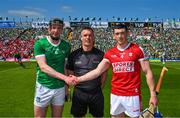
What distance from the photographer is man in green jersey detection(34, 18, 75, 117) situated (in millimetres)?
7578

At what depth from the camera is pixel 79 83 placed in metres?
7.88

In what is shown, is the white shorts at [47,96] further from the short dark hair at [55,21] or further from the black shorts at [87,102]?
the short dark hair at [55,21]

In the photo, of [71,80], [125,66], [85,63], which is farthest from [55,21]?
[125,66]

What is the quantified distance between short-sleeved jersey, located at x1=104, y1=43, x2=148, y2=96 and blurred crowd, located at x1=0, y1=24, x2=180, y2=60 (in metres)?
59.9

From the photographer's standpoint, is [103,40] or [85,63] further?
[103,40]

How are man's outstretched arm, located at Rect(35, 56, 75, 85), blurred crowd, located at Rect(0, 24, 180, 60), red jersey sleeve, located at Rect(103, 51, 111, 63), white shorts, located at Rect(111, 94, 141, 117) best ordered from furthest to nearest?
blurred crowd, located at Rect(0, 24, 180, 60) < man's outstretched arm, located at Rect(35, 56, 75, 85) < red jersey sleeve, located at Rect(103, 51, 111, 63) < white shorts, located at Rect(111, 94, 141, 117)

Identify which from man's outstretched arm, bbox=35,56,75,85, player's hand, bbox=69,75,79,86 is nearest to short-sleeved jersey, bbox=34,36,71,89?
man's outstretched arm, bbox=35,56,75,85

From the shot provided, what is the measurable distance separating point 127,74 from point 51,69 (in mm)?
1504

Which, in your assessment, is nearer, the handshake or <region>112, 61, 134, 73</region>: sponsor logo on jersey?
<region>112, 61, 134, 73</region>: sponsor logo on jersey

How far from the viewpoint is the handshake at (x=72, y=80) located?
7.53 m

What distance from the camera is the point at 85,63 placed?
794cm

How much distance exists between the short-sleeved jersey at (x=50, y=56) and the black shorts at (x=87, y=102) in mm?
466

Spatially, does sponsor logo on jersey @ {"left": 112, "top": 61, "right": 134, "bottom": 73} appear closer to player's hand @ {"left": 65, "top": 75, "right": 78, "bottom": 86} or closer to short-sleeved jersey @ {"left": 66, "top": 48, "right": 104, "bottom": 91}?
short-sleeved jersey @ {"left": 66, "top": 48, "right": 104, "bottom": 91}

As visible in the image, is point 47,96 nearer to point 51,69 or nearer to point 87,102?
point 51,69
